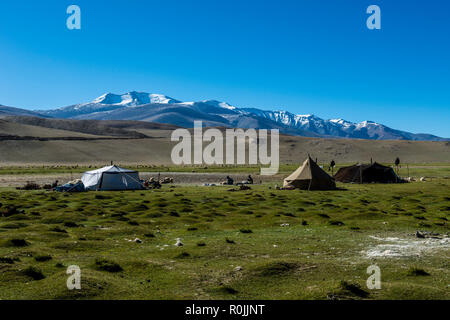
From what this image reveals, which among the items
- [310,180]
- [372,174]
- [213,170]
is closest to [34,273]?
[310,180]

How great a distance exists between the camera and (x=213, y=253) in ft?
54.2

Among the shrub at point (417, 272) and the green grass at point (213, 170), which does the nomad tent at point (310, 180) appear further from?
the shrub at point (417, 272)

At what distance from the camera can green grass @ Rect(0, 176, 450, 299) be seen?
11484 millimetres

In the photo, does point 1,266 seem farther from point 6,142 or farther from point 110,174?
point 6,142

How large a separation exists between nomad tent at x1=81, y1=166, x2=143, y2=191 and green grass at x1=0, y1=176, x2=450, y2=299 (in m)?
15.7

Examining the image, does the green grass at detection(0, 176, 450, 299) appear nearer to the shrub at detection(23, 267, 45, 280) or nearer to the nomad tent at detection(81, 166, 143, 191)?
the shrub at detection(23, 267, 45, 280)

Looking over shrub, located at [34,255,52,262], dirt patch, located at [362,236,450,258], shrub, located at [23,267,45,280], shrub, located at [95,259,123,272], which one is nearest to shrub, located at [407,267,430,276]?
dirt patch, located at [362,236,450,258]

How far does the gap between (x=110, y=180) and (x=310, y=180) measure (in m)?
24.2

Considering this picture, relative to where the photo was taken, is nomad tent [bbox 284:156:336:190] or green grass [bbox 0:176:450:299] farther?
nomad tent [bbox 284:156:336:190]

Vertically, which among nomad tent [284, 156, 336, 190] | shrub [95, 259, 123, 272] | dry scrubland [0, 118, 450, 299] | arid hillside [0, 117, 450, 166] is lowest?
dry scrubland [0, 118, 450, 299]

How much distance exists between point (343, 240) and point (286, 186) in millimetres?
31163

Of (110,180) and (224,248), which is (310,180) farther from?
(224,248)

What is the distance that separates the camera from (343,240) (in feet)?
62.7
